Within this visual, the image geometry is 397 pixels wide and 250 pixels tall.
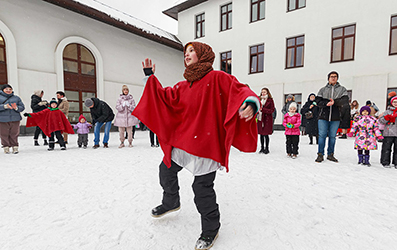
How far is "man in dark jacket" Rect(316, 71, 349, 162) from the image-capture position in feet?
14.6

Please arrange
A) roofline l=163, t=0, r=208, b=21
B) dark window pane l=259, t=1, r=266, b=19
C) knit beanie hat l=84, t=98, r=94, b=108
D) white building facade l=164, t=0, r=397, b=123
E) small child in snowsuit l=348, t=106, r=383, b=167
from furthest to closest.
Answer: roofline l=163, t=0, r=208, b=21 → dark window pane l=259, t=1, r=266, b=19 → white building facade l=164, t=0, r=397, b=123 → knit beanie hat l=84, t=98, r=94, b=108 → small child in snowsuit l=348, t=106, r=383, b=167

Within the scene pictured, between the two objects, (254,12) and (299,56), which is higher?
(254,12)

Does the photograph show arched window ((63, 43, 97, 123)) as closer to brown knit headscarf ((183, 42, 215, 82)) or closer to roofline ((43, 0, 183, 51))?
roofline ((43, 0, 183, 51))

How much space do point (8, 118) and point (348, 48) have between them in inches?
607

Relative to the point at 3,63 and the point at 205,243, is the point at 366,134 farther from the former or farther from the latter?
the point at 3,63

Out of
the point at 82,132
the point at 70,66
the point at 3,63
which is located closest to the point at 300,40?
the point at 82,132

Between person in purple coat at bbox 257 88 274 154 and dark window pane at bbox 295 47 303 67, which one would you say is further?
dark window pane at bbox 295 47 303 67

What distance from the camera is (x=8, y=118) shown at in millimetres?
5410

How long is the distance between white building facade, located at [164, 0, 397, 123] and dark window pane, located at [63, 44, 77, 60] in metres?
9.57

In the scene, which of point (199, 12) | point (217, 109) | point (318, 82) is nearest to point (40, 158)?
point (217, 109)

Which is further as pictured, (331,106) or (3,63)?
(3,63)

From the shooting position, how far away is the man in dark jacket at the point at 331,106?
4441 millimetres

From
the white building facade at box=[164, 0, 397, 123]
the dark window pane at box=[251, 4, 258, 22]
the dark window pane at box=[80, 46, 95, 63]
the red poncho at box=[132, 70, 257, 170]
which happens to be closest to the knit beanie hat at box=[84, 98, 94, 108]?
the red poncho at box=[132, 70, 257, 170]

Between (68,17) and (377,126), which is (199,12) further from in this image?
(377,126)
